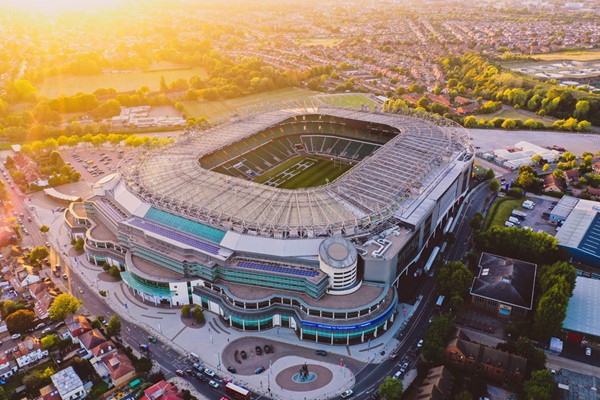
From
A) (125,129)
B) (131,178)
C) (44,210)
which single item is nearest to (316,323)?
(131,178)

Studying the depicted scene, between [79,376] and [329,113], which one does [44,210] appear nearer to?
[79,376]

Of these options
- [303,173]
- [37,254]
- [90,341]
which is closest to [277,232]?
[90,341]

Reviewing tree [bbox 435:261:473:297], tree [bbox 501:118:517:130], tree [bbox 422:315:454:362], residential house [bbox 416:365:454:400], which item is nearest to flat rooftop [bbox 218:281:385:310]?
tree [bbox 422:315:454:362]

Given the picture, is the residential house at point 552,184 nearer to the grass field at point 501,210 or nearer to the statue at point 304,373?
the grass field at point 501,210

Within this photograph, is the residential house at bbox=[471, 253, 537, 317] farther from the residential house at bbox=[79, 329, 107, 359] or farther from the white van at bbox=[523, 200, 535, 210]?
the residential house at bbox=[79, 329, 107, 359]

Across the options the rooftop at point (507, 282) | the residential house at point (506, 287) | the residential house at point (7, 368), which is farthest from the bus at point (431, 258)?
the residential house at point (7, 368)

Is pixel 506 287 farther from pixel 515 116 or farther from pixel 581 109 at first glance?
Result: pixel 581 109
